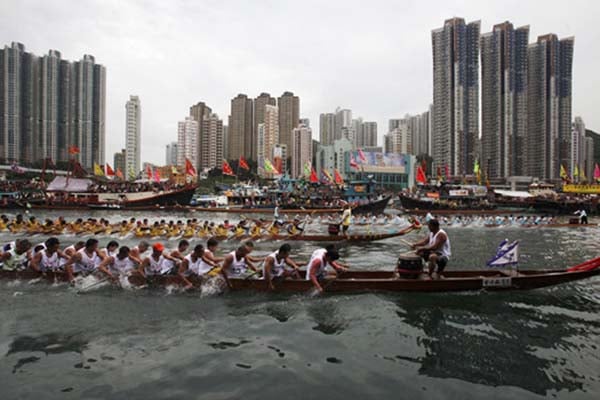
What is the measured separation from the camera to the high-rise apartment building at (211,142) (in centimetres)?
13600

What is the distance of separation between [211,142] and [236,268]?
436 ft

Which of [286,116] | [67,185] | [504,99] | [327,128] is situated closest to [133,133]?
[286,116]

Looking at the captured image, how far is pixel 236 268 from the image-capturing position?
1019 centimetres

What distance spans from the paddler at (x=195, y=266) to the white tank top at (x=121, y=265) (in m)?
1.75

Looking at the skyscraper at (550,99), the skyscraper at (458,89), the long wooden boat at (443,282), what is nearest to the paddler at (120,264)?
the long wooden boat at (443,282)

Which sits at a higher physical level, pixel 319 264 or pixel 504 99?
pixel 504 99

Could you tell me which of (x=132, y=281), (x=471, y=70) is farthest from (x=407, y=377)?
(x=471, y=70)

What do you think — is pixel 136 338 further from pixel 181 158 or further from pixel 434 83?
A: pixel 181 158

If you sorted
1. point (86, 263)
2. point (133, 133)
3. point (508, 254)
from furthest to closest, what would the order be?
point (133, 133) < point (86, 263) < point (508, 254)

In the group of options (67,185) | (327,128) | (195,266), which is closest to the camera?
(195,266)

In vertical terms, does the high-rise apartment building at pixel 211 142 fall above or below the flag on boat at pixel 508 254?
above

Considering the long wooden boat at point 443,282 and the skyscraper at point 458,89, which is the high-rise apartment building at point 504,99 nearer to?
the skyscraper at point 458,89

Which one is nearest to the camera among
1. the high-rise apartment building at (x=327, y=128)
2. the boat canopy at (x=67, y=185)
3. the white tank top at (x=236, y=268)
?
the white tank top at (x=236, y=268)

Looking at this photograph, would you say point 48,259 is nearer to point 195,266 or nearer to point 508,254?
point 195,266
